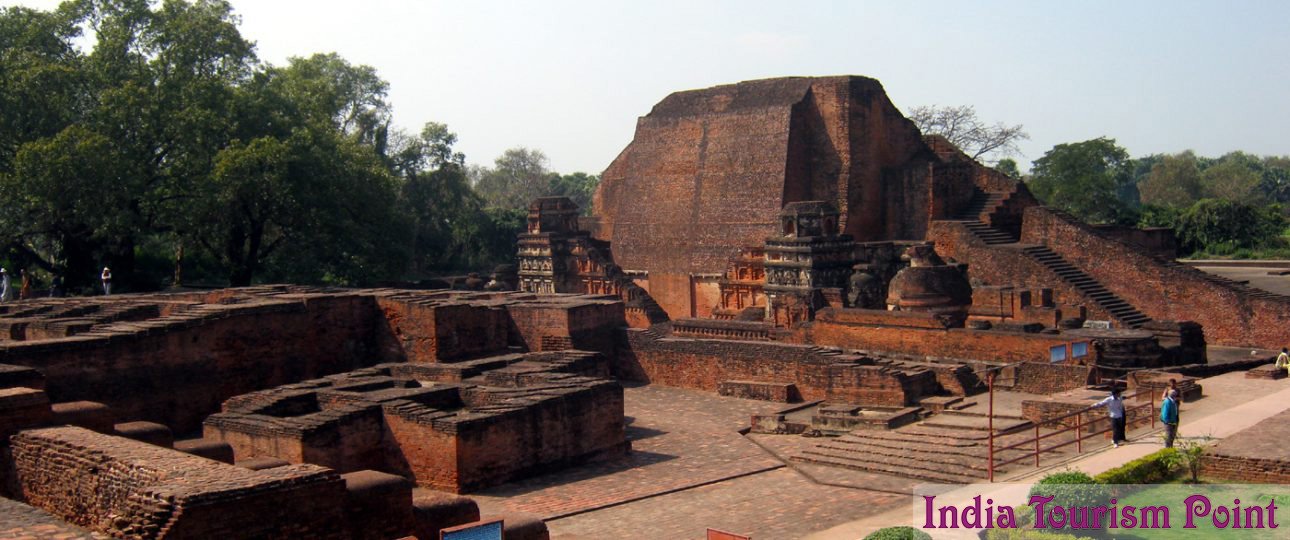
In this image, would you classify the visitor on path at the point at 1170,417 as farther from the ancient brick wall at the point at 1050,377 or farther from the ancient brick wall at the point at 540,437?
the ancient brick wall at the point at 540,437

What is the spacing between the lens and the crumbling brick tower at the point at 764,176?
2669 centimetres

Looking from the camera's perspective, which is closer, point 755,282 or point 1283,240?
point 755,282

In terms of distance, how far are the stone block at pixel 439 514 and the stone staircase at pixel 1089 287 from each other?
14.9 meters

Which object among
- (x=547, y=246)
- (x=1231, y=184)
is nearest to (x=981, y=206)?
(x=547, y=246)

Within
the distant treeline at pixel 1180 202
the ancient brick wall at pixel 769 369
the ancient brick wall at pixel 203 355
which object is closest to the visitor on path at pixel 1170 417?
the ancient brick wall at pixel 769 369

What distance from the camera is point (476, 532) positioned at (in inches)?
278

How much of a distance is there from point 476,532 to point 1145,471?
258 inches

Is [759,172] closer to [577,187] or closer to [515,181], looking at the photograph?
[515,181]

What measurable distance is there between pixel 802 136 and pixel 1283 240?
20.9 m

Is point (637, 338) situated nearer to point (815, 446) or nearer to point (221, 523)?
point (815, 446)

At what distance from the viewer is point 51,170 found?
24109 millimetres

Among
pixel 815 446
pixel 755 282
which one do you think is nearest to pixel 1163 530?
pixel 815 446

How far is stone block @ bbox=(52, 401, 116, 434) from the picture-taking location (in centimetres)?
1059

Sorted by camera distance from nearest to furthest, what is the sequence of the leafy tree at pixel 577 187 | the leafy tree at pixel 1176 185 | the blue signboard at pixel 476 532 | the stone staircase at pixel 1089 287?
the blue signboard at pixel 476 532 < the stone staircase at pixel 1089 287 < the leafy tree at pixel 1176 185 < the leafy tree at pixel 577 187
